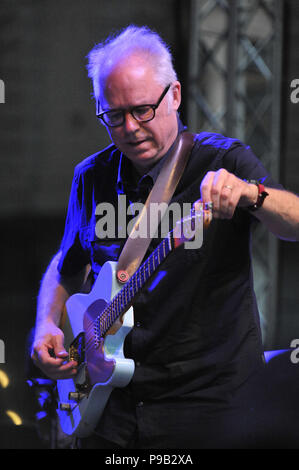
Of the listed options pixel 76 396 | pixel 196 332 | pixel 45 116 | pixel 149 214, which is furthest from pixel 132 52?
pixel 45 116

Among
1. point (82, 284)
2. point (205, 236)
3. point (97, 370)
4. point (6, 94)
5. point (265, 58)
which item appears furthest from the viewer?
point (265, 58)

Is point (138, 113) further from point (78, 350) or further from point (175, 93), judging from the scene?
point (78, 350)

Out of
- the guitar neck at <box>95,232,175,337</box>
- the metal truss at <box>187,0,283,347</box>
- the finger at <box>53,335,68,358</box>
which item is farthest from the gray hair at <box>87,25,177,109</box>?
the metal truss at <box>187,0,283,347</box>

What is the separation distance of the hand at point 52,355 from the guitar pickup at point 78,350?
24 mm

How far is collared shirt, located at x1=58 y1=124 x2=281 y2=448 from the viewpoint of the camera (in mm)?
1652

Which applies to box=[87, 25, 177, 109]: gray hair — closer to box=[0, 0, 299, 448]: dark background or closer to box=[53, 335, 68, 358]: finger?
box=[53, 335, 68, 358]: finger

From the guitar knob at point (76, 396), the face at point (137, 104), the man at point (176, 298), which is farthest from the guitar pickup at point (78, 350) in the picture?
the face at point (137, 104)

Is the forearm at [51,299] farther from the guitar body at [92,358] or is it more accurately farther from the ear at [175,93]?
the ear at [175,93]

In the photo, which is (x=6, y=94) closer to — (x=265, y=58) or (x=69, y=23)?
(x=69, y=23)

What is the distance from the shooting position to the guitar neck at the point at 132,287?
1.57 metres
